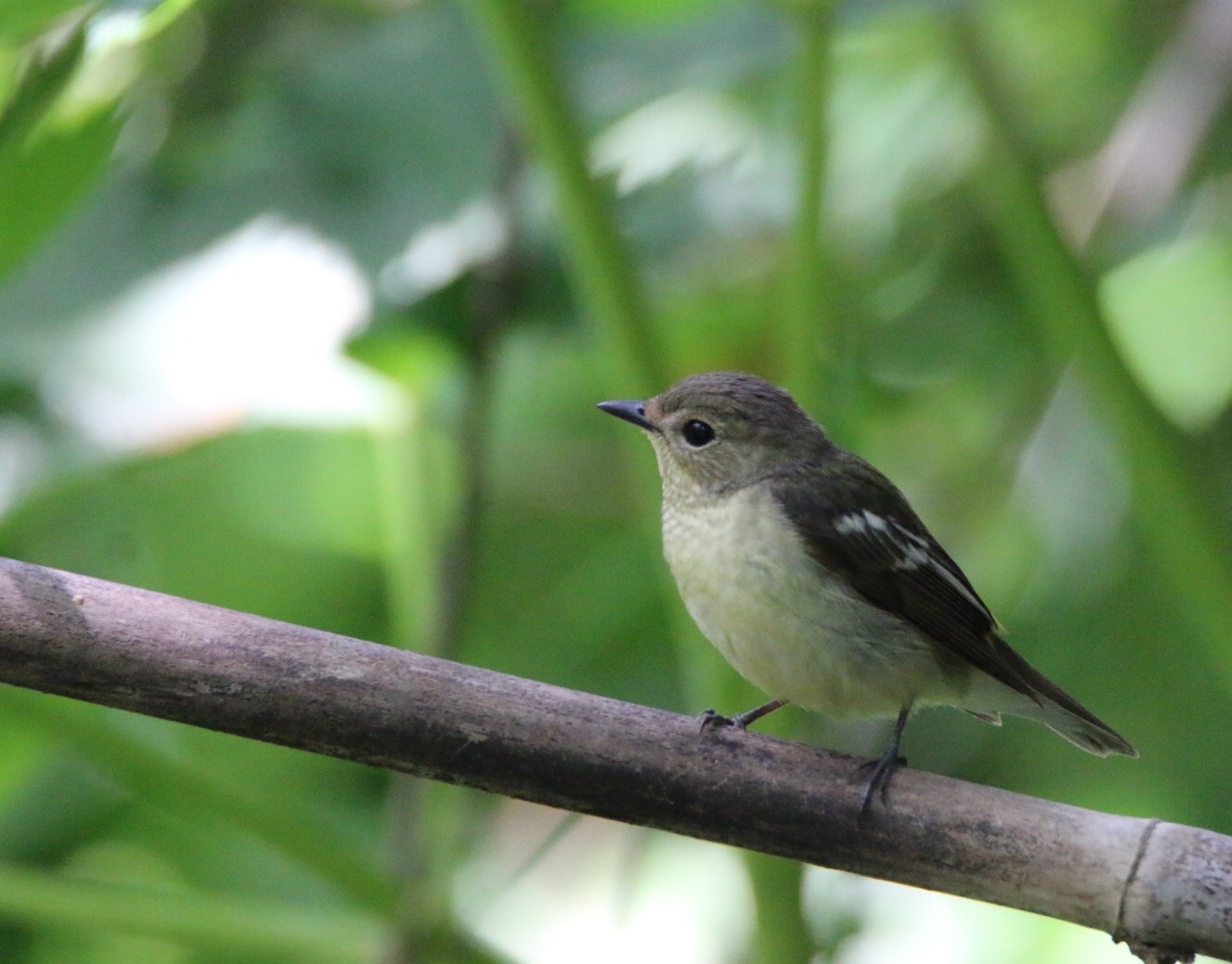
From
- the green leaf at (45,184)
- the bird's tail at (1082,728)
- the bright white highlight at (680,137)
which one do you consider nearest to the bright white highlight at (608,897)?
the bird's tail at (1082,728)

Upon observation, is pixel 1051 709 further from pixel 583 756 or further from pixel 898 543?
pixel 583 756

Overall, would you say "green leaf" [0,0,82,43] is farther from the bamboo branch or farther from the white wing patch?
the white wing patch

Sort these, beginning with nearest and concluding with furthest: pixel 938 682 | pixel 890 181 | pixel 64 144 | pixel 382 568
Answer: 1. pixel 64 144
2. pixel 938 682
3. pixel 382 568
4. pixel 890 181

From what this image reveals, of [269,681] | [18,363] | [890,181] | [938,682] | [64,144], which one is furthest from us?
[890,181]

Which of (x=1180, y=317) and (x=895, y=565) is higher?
(x=895, y=565)

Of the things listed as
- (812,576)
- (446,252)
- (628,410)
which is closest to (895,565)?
(812,576)

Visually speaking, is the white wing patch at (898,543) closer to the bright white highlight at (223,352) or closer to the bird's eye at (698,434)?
the bird's eye at (698,434)

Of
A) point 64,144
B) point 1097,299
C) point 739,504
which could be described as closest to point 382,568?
point 739,504

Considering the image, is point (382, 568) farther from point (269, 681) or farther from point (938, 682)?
point (269, 681)
